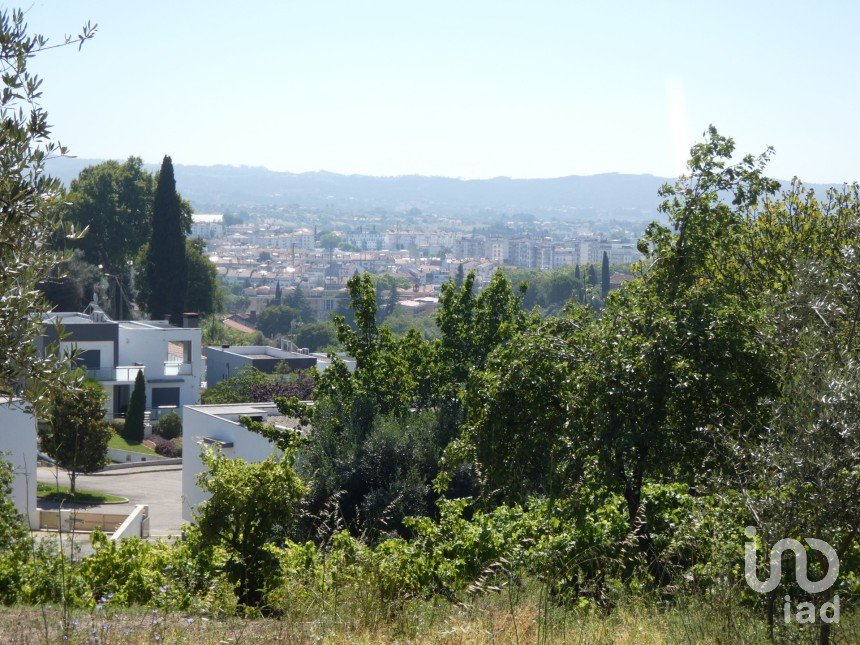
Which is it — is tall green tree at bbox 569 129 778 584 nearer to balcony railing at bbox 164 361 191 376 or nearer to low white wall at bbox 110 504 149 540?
low white wall at bbox 110 504 149 540

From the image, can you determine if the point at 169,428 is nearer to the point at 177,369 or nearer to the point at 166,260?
the point at 177,369

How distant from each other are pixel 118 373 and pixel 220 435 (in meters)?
20.2

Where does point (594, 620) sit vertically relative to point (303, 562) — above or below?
above

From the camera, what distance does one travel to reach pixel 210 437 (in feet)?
73.2

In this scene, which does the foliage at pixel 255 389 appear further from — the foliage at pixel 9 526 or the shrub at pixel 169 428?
the foliage at pixel 9 526

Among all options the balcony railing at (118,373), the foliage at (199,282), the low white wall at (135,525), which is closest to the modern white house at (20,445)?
the low white wall at (135,525)

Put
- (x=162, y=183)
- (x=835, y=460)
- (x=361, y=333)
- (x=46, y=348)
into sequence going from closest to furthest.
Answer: (x=835, y=460)
(x=46, y=348)
(x=361, y=333)
(x=162, y=183)

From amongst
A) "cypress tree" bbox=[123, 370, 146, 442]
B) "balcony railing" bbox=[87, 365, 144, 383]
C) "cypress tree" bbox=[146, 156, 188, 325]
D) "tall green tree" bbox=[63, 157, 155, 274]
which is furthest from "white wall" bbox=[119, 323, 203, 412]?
"tall green tree" bbox=[63, 157, 155, 274]

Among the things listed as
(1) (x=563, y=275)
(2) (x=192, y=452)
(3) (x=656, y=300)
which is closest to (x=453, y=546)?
(3) (x=656, y=300)

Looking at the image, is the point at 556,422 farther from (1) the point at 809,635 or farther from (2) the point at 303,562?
(1) the point at 809,635

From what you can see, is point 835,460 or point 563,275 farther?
point 563,275

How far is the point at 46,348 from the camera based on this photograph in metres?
4.31

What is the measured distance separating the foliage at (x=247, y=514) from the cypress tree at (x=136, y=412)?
3028cm

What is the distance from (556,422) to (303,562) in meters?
2.12
